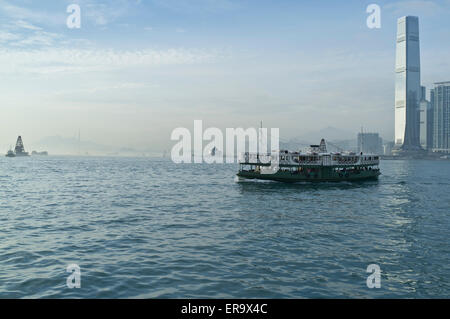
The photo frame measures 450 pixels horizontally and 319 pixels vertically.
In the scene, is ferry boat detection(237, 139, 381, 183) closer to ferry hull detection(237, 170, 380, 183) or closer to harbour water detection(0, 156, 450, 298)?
ferry hull detection(237, 170, 380, 183)

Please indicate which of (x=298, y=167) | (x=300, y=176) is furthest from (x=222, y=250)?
(x=298, y=167)

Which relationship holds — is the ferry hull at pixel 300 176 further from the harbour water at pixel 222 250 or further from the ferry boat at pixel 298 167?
the harbour water at pixel 222 250

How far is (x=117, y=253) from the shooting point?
18.9 m

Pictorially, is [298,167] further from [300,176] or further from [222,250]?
[222,250]

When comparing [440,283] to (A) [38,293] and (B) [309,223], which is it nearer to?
(B) [309,223]

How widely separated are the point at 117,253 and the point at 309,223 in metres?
16.0

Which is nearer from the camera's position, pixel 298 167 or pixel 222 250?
pixel 222 250

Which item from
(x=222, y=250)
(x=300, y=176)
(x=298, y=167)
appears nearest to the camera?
(x=222, y=250)

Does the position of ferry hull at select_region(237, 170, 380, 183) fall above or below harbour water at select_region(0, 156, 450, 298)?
above

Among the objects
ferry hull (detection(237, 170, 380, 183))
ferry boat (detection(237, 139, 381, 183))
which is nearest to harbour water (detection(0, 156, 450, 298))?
ferry hull (detection(237, 170, 380, 183))

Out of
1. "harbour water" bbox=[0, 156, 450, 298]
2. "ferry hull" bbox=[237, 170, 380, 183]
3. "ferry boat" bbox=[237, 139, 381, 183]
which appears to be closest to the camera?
"harbour water" bbox=[0, 156, 450, 298]

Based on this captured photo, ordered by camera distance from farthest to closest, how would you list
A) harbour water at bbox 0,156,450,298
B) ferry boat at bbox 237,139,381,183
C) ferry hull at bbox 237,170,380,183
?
ferry boat at bbox 237,139,381,183 < ferry hull at bbox 237,170,380,183 < harbour water at bbox 0,156,450,298
